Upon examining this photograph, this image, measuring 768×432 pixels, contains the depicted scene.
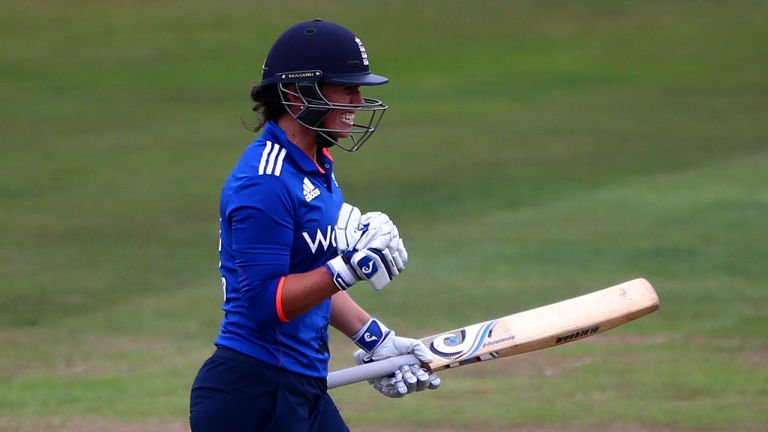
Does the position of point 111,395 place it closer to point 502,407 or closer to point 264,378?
point 502,407

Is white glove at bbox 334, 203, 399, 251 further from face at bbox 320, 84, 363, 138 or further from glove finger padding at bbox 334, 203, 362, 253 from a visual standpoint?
face at bbox 320, 84, 363, 138

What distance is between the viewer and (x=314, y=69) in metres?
3.42

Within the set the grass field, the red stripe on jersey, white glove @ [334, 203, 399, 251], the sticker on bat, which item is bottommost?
the grass field

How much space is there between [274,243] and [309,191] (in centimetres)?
23

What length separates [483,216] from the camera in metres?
11.7

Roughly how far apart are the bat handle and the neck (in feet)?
2.65

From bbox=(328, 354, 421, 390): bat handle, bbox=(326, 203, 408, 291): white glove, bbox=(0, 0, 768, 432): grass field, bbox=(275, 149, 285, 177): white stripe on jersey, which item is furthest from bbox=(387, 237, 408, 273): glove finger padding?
bbox=(0, 0, 768, 432): grass field

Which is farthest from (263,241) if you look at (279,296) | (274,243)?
(279,296)

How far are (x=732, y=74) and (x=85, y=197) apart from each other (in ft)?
41.7

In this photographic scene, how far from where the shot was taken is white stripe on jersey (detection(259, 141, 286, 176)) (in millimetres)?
3203

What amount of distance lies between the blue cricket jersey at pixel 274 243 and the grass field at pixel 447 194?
2776mm

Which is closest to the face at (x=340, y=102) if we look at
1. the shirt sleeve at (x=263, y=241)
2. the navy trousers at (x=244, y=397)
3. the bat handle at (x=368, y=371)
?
the shirt sleeve at (x=263, y=241)

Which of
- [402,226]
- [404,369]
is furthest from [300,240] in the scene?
[402,226]

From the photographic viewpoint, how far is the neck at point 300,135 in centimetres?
345
